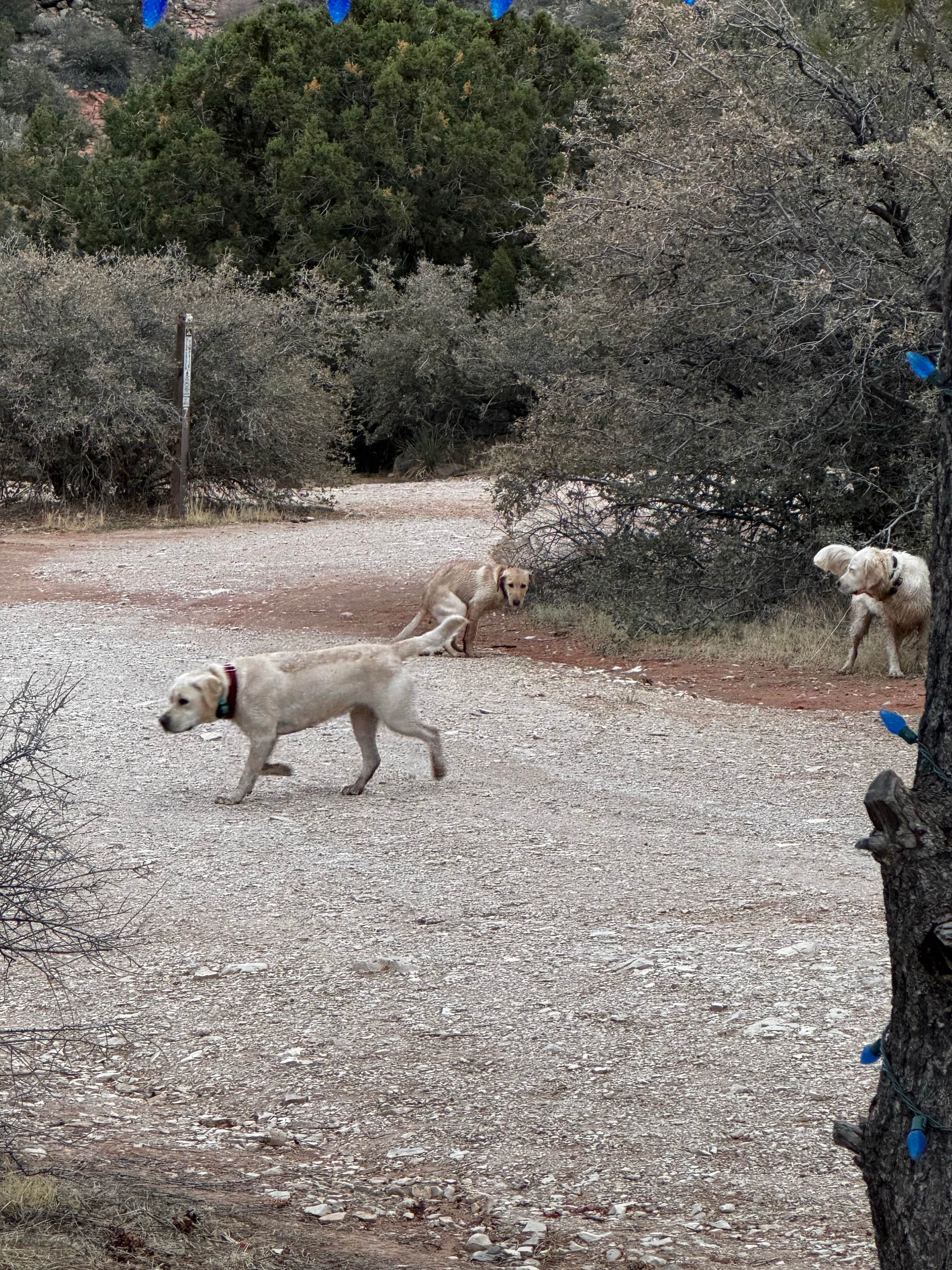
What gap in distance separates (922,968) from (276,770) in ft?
16.6

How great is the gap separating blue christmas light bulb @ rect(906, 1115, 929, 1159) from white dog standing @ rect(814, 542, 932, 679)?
24.5ft

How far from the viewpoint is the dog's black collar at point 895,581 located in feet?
32.9

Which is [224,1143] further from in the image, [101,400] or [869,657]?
[101,400]

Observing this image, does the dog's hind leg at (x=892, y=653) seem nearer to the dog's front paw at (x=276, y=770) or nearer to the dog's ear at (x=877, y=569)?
the dog's ear at (x=877, y=569)

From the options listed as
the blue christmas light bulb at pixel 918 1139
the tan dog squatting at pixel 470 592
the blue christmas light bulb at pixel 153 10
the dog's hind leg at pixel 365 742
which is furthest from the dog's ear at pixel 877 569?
the blue christmas light bulb at pixel 918 1139

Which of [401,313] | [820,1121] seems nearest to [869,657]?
[820,1121]

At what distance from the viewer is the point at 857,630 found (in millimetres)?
10492

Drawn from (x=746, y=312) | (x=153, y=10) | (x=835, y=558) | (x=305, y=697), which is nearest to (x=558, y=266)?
(x=746, y=312)

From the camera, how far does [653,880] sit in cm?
628

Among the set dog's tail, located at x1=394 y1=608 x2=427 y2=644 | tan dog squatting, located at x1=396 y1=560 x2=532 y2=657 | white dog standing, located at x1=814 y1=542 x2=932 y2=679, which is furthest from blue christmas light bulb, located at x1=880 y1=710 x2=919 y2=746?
tan dog squatting, located at x1=396 y1=560 x2=532 y2=657

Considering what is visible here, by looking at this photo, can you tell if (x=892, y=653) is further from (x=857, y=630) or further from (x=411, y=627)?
(x=411, y=627)

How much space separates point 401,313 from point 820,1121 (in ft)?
84.8

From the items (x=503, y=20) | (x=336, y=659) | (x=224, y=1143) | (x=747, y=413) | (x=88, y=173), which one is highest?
(x=503, y=20)

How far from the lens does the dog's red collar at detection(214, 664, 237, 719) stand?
23.9ft
